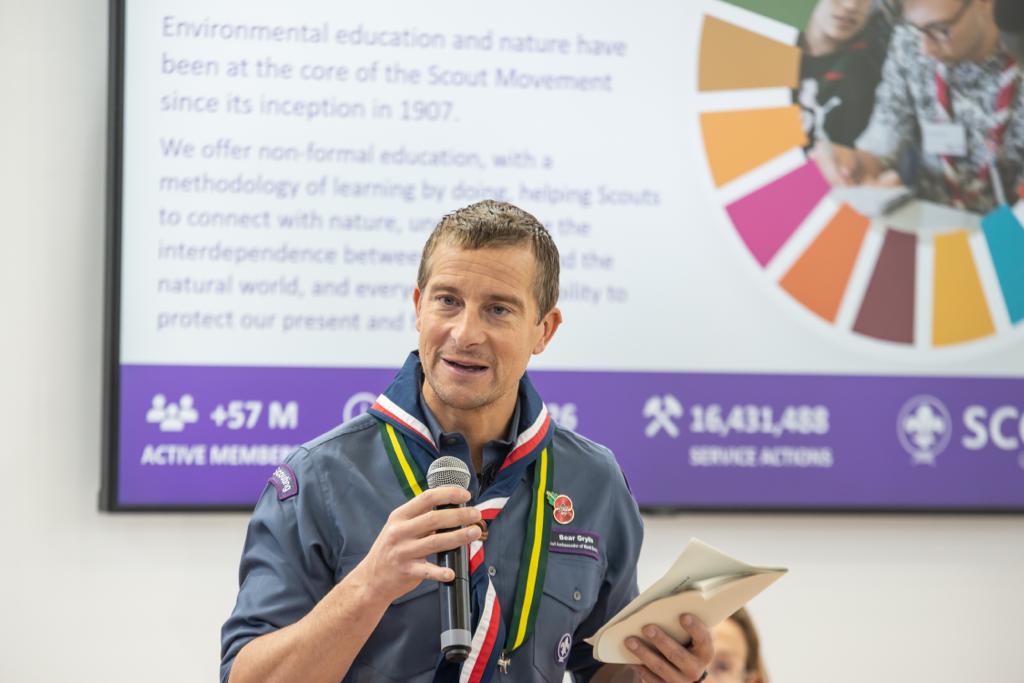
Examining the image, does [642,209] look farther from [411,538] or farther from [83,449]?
[411,538]

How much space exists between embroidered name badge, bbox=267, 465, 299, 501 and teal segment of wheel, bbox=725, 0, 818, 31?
7.42ft

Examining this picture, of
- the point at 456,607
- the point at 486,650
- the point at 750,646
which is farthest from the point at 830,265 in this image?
the point at 456,607

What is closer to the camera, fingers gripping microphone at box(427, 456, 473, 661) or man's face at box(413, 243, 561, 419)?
fingers gripping microphone at box(427, 456, 473, 661)

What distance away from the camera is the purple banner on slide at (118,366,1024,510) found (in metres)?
3.08

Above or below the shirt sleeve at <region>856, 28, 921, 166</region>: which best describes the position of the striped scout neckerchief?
below

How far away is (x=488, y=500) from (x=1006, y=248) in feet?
7.71

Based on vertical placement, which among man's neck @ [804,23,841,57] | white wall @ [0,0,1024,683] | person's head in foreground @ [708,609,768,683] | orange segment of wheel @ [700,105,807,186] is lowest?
person's head in foreground @ [708,609,768,683]

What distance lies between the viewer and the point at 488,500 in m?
1.75

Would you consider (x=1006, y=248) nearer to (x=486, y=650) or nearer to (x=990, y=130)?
(x=990, y=130)

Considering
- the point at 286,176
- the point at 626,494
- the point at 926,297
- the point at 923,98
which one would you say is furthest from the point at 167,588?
the point at 923,98

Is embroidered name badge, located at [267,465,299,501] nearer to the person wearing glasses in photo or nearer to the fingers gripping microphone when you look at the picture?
the fingers gripping microphone

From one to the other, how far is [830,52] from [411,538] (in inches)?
97.6

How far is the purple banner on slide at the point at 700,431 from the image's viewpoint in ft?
10.1

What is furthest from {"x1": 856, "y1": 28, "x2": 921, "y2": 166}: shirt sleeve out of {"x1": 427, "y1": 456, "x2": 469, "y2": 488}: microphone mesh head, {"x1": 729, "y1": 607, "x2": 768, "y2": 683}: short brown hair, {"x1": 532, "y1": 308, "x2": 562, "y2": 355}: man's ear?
{"x1": 427, "y1": 456, "x2": 469, "y2": 488}: microphone mesh head
